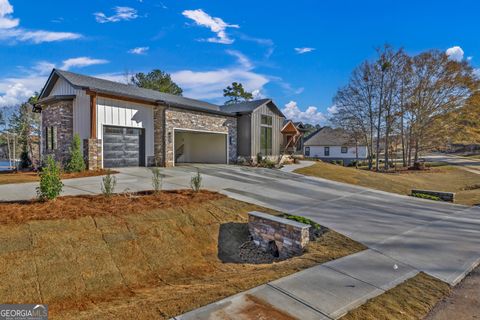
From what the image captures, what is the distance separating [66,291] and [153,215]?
2.50 meters

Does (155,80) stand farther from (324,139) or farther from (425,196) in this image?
(425,196)

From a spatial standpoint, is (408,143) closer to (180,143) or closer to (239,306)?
(180,143)

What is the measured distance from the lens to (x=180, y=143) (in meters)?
22.2

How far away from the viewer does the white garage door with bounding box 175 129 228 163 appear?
2047 cm

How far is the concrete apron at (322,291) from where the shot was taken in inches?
121

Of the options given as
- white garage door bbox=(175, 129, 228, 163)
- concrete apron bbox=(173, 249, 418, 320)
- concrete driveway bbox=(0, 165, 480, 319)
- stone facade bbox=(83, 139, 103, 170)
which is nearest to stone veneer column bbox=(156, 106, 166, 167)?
stone facade bbox=(83, 139, 103, 170)

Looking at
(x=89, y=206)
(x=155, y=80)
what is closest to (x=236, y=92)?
(x=155, y=80)

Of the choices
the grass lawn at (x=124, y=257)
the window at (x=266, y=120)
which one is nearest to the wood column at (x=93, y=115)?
the grass lawn at (x=124, y=257)

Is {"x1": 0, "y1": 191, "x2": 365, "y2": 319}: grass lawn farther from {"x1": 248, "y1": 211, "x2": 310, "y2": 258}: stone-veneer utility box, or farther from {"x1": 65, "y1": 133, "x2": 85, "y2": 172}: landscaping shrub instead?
{"x1": 65, "y1": 133, "x2": 85, "y2": 172}: landscaping shrub

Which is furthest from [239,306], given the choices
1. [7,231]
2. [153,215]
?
[7,231]

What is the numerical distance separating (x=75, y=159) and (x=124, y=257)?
30.8ft

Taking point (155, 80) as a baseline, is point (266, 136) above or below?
below

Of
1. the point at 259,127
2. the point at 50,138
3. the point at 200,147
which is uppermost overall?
the point at 259,127

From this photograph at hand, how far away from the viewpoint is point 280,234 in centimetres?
609
